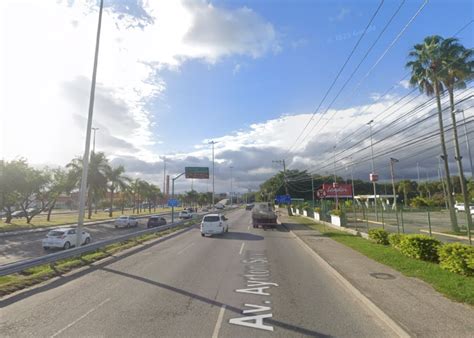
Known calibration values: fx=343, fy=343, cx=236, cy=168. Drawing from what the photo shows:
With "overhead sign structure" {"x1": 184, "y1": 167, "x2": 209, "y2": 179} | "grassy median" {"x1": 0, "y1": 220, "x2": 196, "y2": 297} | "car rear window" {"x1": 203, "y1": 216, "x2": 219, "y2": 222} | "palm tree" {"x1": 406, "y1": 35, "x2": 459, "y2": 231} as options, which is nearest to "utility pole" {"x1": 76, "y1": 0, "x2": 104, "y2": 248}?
"grassy median" {"x1": 0, "y1": 220, "x2": 196, "y2": 297}

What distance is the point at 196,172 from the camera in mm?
53875

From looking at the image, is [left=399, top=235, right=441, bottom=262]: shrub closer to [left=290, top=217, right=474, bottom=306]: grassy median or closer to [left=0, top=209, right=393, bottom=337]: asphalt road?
[left=290, top=217, right=474, bottom=306]: grassy median

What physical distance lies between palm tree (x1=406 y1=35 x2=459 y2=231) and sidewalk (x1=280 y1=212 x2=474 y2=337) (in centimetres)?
1620

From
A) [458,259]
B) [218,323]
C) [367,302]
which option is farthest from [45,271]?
[458,259]

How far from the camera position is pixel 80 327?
671 centimetres

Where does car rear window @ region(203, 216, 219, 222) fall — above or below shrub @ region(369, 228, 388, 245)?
above

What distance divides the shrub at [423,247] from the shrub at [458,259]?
1.75 m

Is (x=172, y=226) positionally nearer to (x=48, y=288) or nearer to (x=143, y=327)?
(x=48, y=288)

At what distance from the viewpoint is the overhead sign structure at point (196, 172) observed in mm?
53656

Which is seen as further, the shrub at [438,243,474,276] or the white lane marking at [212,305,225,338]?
the shrub at [438,243,474,276]

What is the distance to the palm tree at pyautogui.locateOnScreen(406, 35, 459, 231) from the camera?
24.8 meters

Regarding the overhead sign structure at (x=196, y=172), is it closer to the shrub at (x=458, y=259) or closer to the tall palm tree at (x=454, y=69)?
the tall palm tree at (x=454, y=69)

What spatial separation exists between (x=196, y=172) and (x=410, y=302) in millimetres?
47114

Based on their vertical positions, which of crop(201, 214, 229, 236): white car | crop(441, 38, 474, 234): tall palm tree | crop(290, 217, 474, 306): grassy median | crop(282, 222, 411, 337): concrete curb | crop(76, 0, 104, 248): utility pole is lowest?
crop(282, 222, 411, 337): concrete curb
